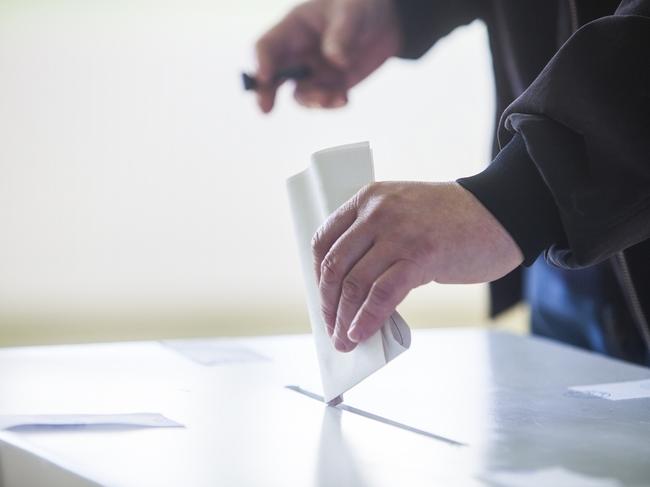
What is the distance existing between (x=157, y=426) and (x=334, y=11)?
81 cm

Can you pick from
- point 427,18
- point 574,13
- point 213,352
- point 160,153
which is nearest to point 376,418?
point 213,352

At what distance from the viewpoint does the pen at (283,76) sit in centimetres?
121

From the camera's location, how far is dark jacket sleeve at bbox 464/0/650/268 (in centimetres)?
76

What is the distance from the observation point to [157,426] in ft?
2.41

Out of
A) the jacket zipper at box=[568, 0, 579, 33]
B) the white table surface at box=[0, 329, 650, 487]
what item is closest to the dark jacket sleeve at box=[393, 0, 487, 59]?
the jacket zipper at box=[568, 0, 579, 33]

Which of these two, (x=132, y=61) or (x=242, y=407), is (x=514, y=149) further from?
(x=132, y=61)

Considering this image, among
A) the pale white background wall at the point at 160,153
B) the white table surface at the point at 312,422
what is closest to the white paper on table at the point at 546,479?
the white table surface at the point at 312,422

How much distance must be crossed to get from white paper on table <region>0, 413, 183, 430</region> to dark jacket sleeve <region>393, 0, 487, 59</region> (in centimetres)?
85

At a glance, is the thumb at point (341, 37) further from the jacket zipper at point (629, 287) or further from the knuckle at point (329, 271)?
the knuckle at point (329, 271)

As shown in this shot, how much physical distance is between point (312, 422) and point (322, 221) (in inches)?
7.5

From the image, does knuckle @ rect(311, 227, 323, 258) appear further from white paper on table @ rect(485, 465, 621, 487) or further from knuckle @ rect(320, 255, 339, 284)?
white paper on table @ rect(485, 465, 621, 487)

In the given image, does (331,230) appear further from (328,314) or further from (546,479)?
(546,479)

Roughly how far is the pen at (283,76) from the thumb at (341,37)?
1.7 inches

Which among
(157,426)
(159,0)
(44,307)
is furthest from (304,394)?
(159,0)
